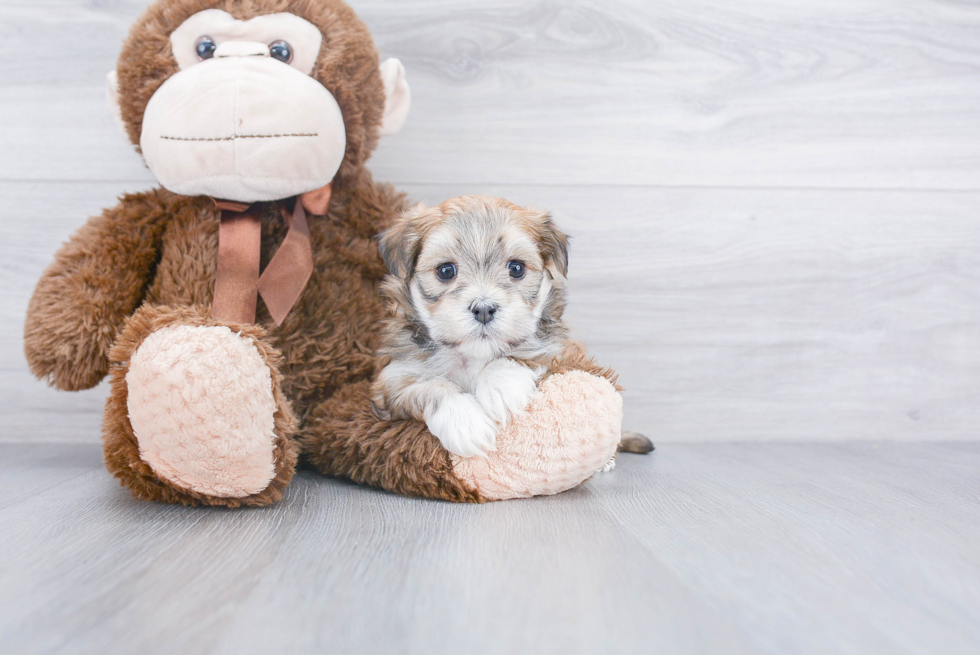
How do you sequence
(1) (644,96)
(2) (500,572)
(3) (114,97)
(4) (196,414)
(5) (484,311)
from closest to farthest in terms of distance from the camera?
(2) (500,572), (4) (196,414), (5) (484,311), (3) (114,97), (1) (644,96)

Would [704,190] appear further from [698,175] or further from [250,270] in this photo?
[250,270]

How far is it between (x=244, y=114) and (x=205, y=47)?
0.73ft

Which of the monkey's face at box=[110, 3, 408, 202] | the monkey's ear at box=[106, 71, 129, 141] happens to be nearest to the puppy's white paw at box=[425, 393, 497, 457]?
the monkey's face at box=[110, 3, 408, 202]

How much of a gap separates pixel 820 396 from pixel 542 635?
1.49 meters

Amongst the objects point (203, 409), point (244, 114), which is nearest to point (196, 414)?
point (203, 409)

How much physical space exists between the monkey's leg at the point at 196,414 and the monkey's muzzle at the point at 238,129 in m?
0.29

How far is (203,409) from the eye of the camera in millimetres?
1027

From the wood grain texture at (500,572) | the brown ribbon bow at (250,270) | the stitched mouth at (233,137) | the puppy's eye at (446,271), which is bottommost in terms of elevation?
the wood grain texture at (500,572)

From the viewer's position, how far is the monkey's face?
121 cm

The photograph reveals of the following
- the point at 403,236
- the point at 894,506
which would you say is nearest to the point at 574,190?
the point at 403,236

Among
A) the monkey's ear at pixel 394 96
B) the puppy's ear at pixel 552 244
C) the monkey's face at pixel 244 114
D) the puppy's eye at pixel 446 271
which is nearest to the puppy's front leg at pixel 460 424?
the puppy's eye at pixel 446 271

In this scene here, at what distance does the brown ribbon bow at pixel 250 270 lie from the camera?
130cm

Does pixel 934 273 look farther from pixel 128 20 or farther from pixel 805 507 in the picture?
pixel 128 20

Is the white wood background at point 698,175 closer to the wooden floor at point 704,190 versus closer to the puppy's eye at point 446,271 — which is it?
the wooden floor at point 704,190
